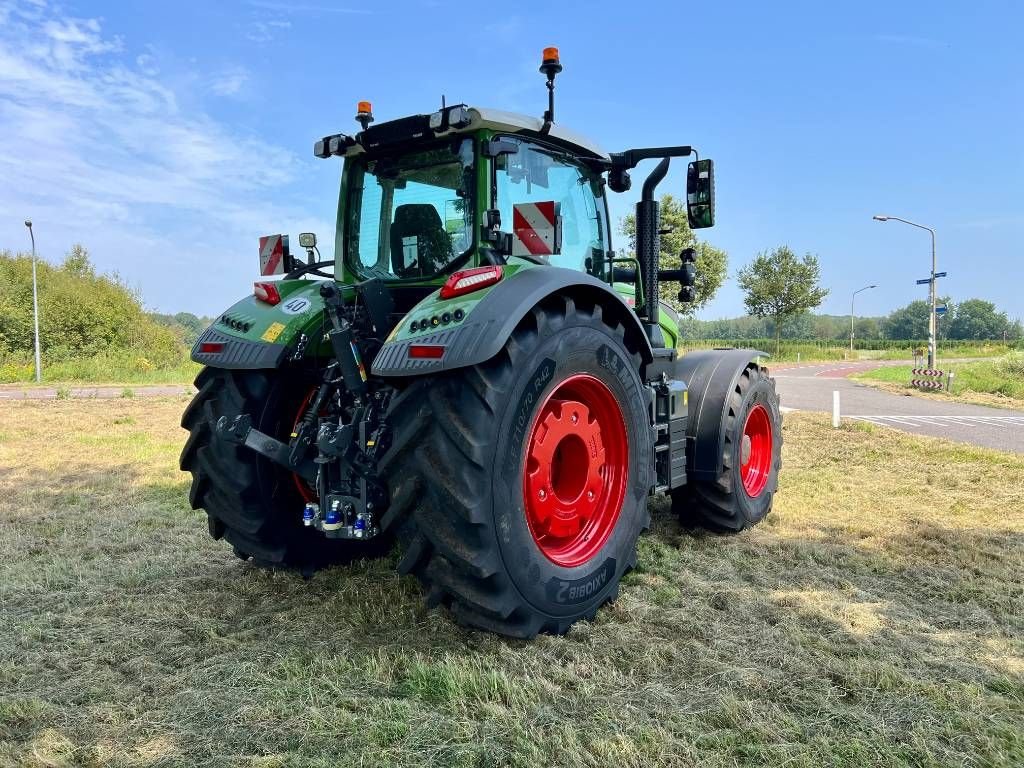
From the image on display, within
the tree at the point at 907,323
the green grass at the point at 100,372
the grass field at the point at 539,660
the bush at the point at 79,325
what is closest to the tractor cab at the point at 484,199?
the grass field at the point at 539,660

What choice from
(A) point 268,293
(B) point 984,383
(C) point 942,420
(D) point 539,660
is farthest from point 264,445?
(B) point 984,383

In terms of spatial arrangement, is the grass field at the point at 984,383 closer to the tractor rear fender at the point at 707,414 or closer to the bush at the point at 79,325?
the tractor rear fender at the point at 707,414

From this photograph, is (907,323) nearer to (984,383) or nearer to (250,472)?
(984,383)

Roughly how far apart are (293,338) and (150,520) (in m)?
2.74

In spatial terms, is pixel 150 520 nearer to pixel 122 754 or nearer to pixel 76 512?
pixel 76 512

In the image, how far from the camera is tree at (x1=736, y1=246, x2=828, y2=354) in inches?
1529

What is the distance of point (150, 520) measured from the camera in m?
5.31

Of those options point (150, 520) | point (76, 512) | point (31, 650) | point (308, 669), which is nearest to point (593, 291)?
point (308, 669)

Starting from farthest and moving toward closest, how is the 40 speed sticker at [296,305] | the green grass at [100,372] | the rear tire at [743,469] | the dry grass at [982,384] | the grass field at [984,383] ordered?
the green grass at [100,372] < the grass field at [984,383] < the dry grass at [982,384] < the rear tire at [743,469] < the 40 speed sticker at [296,305]

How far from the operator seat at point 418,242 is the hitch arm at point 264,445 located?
113 centimetres

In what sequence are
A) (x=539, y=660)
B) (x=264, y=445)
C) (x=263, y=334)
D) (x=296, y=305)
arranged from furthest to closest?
(x=296, y=305), (x=263, y=334), (x=264, y=445), (x=539, y=660)

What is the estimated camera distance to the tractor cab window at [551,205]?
3.45 meters

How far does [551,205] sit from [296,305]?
1.44 metres

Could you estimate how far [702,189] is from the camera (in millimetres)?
4145
